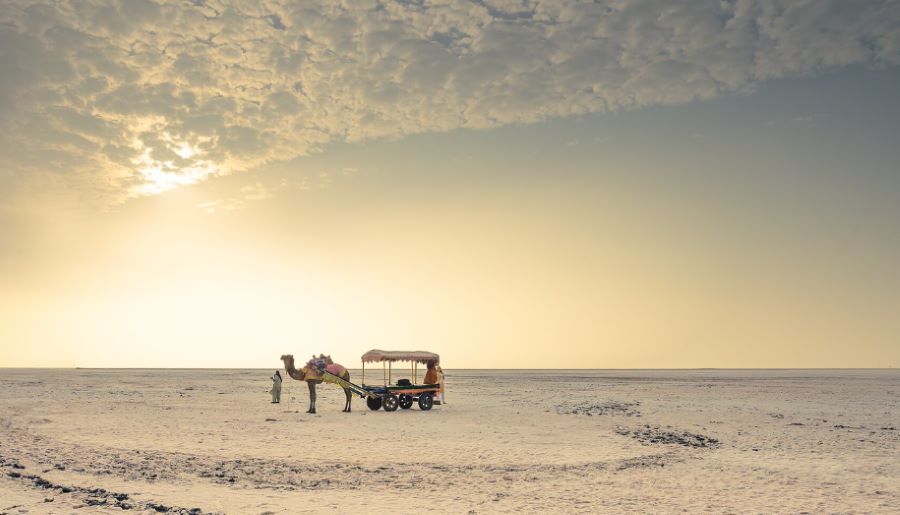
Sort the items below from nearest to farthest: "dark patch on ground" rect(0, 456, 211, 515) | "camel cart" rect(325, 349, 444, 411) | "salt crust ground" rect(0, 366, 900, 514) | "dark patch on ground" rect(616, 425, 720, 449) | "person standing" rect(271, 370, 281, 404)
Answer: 1. "dark patch on ground" rect(0, 456, 211, 515)
2. "salt crust ground" rect(0, 366, 900, 514)
3. "dark patch on ground" rect(616, 425, 720, 449)
4. "camel cart" rect(325, 349, 444, 411)
5. "person standing" rect(271, 370, 281, 404)

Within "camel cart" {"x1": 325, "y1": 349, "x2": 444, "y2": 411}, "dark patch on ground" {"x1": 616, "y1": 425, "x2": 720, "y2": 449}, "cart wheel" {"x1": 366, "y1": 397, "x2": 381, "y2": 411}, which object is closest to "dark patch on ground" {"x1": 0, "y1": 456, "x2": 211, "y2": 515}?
"dark patch on ground" {"x1": 616, "y1": 425, "x2": 720, "y2": 449}

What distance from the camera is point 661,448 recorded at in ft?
61.5

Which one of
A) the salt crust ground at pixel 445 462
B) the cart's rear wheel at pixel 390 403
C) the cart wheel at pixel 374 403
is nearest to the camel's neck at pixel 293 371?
the salt crust ground at pixel 445 462

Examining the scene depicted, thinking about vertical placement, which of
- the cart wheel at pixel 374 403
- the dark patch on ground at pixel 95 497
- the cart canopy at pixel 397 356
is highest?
the cart canopy at pixel 397 356

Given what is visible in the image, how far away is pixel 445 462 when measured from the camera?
16109 mm

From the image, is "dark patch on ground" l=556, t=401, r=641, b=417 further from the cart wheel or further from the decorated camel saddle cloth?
the decorated camel saddle cloth

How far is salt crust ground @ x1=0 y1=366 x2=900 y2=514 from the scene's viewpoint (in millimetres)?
11875

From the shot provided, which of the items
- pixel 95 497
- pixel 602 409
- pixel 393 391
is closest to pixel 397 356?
Result: pixel 393 391

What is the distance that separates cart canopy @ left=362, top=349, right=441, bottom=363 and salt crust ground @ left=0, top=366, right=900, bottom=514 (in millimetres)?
2849

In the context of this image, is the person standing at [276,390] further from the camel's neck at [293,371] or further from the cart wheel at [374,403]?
the cart wheel at [374,403]

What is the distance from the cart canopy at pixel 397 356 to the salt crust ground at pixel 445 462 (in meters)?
2.85

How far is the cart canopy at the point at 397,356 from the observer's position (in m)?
30.0

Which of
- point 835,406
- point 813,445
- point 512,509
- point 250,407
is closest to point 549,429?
point 813,445

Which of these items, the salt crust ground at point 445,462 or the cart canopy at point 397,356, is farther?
the cart canopy at point 397,356
